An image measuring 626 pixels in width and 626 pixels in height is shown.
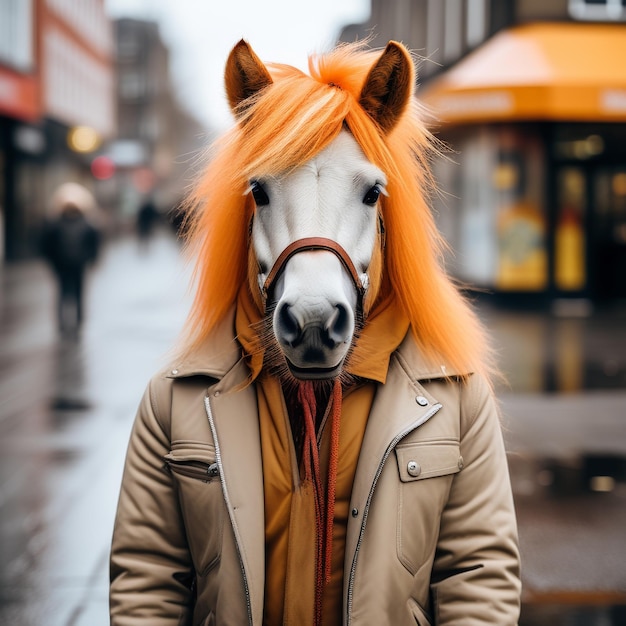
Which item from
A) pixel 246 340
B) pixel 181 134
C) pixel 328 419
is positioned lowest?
pixel 328 419

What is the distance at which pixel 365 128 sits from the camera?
184cm

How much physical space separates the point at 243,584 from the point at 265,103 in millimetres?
994

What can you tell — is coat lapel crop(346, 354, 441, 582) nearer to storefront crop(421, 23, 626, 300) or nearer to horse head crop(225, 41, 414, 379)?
horse head crop(225, 41, 414, 379)

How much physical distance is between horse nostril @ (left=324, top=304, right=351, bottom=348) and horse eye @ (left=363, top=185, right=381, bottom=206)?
0.32 metres

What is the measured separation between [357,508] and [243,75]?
0.94 metres

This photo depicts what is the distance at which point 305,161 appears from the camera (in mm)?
1806

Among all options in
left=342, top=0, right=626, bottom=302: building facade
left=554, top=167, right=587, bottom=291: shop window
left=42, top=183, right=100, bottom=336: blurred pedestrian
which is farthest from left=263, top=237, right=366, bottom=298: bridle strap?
left=554, top=167, right=587, bottom=291: shop window

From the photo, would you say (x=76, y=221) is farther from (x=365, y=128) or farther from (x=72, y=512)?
(x=365, y=128)

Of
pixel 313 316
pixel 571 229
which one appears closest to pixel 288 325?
pixel 313 316

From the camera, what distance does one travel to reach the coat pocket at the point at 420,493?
70.5 inches

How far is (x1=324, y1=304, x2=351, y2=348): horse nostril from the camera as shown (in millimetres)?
1633

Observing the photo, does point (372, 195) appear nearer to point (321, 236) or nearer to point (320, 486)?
point (321, 236)

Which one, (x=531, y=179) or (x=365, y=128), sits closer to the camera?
(x=365, y=128)

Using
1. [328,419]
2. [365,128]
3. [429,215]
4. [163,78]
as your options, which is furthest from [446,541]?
[163,78]
